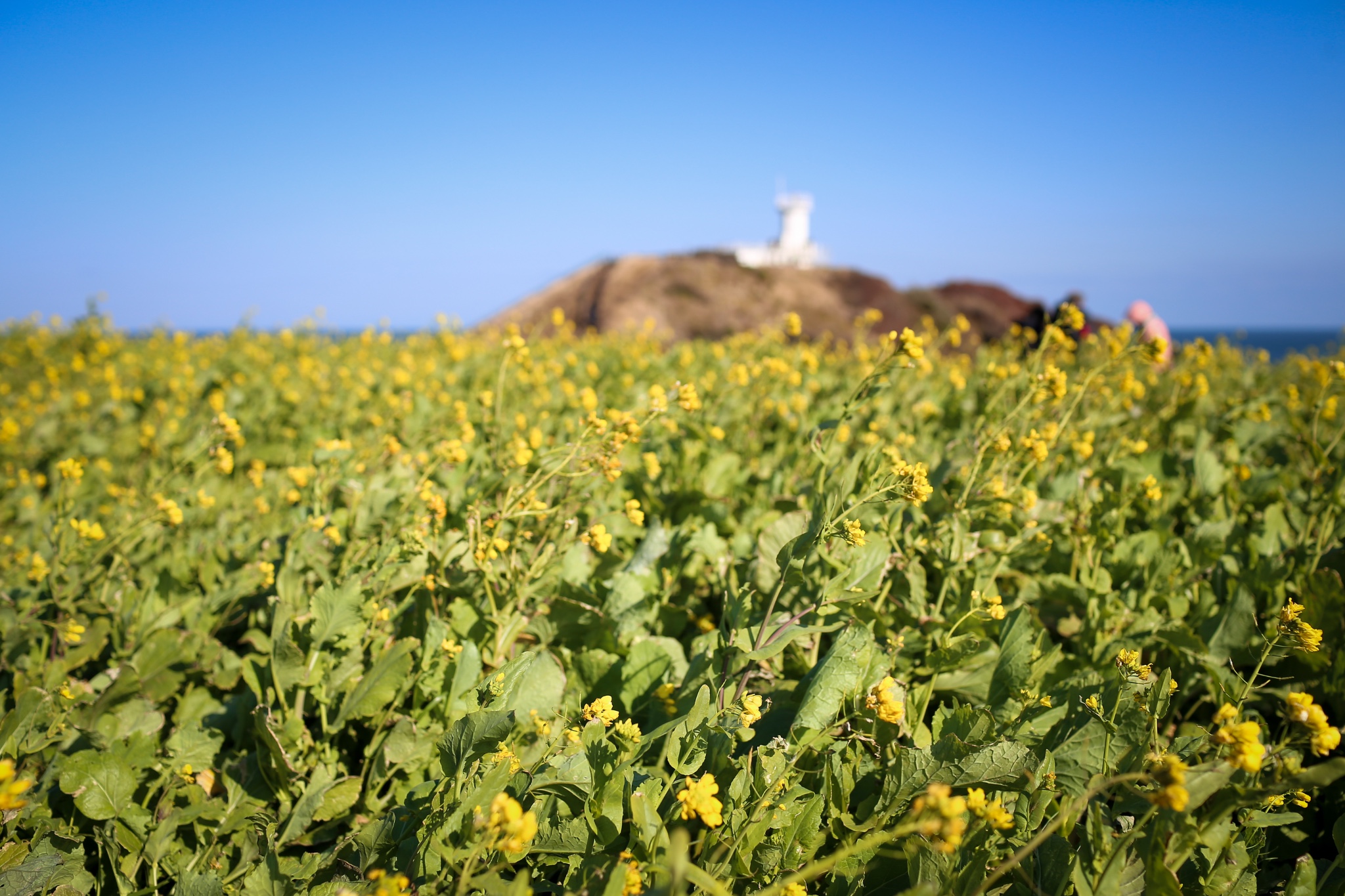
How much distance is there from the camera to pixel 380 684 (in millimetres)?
1567

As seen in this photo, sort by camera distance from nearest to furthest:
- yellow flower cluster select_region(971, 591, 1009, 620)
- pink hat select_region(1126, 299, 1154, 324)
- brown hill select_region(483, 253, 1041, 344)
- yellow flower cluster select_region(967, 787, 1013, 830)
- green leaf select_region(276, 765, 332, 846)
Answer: yellow flower cluster select_region(967, 787, 1013, 830)
green leaf select_region(276, 765, 332, 846)
yellow flower cluster select_region(971, 591, 1009, 620)
pink hat select_region(1126, 299, 1154, 324)
brown hill select_region(483, 253, 1041, 344)

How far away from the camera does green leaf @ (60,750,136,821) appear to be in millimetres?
1456

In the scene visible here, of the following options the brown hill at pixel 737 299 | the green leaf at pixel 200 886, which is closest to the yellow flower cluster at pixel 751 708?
the green leaf at pixel 200 886

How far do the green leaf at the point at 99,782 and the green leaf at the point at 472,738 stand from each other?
76cm

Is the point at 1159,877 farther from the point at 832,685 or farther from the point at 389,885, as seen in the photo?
the point at 389,885

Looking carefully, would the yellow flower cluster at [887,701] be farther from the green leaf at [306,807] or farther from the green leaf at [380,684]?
the green leaf at [306,807]

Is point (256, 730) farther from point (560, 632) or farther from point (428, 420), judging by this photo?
point (428, 420)

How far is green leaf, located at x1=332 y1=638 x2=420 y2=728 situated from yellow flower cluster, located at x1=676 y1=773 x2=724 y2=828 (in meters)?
0.74

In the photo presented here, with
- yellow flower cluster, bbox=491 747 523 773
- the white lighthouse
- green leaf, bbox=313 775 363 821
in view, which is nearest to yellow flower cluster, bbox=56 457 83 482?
green leaf, bbox=313 775 363 821

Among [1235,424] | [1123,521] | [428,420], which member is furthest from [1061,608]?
[428,420]

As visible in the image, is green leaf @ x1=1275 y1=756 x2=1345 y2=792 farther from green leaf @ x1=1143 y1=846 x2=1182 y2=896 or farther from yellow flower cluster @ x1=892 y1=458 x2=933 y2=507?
yellow flower cluster @ x1=892 y1=458 x2=933 y2=507

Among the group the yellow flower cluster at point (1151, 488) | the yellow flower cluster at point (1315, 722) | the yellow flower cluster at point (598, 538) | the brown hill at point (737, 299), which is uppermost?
the brown hill at point (737, 299)

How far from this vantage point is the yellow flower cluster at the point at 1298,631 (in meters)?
1.24

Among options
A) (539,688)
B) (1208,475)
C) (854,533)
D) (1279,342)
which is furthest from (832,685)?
(1279,342)
